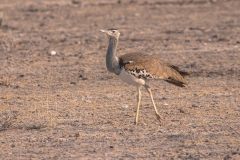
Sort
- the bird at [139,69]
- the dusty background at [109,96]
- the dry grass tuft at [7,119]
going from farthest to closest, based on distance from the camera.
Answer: the bird at [139,69], the dry grass tuft at [7,119], the dusty background at [109,96]

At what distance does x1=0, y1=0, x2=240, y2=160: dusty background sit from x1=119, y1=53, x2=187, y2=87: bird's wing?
0.51 meters

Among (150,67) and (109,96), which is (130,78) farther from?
(109,96)

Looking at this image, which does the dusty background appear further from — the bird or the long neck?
the long neck

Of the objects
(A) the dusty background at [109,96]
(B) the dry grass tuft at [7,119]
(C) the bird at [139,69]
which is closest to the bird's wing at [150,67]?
(C) the bird at [139,69]

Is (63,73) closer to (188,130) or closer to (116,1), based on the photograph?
(188,130)

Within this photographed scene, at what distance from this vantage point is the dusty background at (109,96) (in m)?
9.28

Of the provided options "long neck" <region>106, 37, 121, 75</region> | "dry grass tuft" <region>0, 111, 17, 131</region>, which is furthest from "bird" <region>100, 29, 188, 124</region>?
"dry grass tuft" <region>0, 111, 17, 131</region>

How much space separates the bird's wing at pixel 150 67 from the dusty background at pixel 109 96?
20.2 inches

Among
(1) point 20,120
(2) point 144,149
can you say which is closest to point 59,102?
(1) point 20,120

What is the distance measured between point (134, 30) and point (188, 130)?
43.4ft

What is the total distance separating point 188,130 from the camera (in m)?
10.0

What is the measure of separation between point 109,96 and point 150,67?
2.14 metres

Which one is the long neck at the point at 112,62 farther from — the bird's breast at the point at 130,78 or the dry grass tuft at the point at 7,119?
the dry grass tuft at the point at 7,119

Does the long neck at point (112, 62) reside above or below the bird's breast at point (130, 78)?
above
